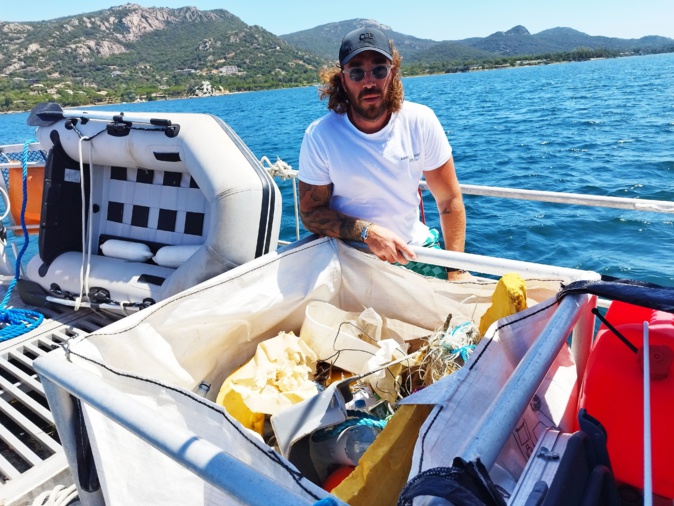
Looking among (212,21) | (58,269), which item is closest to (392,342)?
(58,269)

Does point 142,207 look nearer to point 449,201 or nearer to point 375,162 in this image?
point 375,162

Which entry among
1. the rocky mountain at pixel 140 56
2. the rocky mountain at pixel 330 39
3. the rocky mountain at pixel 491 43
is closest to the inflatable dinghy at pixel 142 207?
the rocky mountain at pixel 140 56

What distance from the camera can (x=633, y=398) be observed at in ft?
3.10

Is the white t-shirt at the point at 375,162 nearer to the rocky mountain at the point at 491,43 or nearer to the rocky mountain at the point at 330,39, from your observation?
the rocky mountain at the point at 491,43

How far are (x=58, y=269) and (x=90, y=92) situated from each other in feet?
232

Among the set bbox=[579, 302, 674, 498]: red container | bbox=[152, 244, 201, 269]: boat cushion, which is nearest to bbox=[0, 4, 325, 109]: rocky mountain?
bbox=[152, 244, 201, 269]: boat cushion

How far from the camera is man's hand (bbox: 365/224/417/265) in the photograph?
69.1 inches

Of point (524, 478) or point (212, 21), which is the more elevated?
point (212, 21)

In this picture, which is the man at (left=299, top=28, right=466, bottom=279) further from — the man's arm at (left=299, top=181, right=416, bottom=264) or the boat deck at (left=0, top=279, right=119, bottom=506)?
the boat deck at (left=0, top=279, right=119, bottom=506)

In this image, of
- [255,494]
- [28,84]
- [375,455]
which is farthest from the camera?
[28,84]

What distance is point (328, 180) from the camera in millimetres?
2096

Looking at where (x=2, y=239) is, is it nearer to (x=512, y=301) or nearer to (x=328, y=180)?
(x=328, y=180)

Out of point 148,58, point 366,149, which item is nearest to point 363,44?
point 366,149

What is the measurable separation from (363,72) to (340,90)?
15cm
